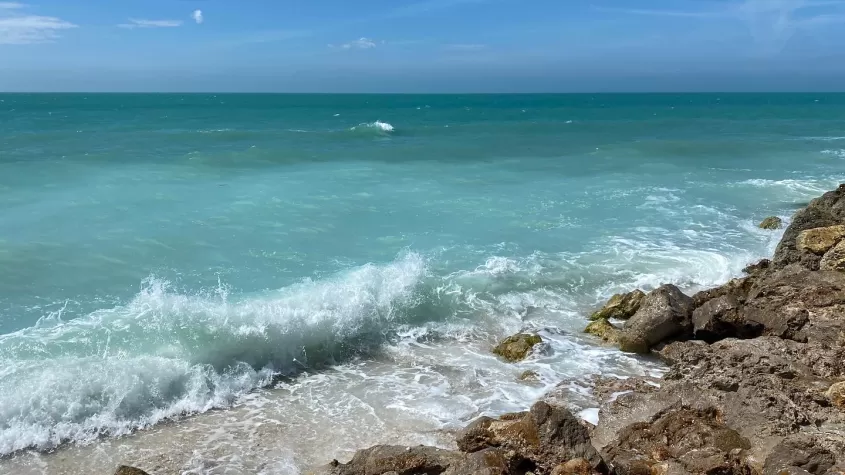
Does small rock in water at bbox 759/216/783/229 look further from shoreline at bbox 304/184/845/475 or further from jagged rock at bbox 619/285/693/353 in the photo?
jagged rock at bbox 619/285/693/353

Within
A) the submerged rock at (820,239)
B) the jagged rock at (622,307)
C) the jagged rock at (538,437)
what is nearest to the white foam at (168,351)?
the jagged rock at (622,307)

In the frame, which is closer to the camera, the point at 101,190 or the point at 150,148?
the point at 101,190

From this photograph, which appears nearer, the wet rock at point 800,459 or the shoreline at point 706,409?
the wet rock at point 800,459

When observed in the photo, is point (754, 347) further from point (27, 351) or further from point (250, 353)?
point (27, 351)

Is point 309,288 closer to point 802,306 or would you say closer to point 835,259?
point 802,306

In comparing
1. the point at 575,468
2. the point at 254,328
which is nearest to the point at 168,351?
the point at 254,328

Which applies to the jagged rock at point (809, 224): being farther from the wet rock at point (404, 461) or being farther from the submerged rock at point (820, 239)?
the wet rock at point (404, 461)

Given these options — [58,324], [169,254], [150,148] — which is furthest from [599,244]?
[150,148]

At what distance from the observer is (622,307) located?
11.0m

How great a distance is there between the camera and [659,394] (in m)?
7.16

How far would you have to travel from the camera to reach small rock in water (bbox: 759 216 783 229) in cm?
1678

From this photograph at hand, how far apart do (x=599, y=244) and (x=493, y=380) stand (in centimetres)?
770

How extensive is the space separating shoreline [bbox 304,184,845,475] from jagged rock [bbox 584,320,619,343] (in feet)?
0.16

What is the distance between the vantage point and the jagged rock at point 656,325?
9.56 m
